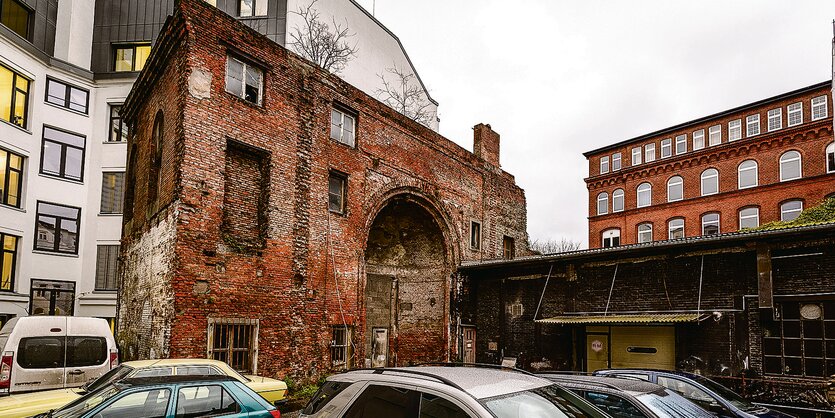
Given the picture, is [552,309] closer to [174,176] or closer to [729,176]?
[174,176]

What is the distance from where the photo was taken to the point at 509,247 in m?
25.3

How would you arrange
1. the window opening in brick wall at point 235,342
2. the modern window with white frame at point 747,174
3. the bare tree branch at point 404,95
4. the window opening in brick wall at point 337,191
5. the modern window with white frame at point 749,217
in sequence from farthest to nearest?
the modern window with white frame at point 747,174
the modern window with white frame at point 749,217
the bare tree branch at point 404,95
the window opening in brick wall at point 337,191
the window opening in brick wall at point 235,342

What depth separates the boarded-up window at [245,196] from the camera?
1362cm

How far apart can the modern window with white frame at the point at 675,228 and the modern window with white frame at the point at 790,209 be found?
5952mm

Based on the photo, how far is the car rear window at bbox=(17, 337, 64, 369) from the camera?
10.1m

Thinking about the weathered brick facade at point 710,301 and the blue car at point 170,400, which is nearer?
the blue car at point 170,400

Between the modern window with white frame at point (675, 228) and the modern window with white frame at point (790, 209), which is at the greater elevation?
the modern window with white frame at point (790, 209)

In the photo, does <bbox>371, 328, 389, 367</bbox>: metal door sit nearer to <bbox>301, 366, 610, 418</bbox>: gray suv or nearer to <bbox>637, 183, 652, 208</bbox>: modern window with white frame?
<bbox>301, 366, 610, 418</bbox>: gray suv

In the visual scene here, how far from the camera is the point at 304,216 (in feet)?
50.3

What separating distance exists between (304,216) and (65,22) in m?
19.5

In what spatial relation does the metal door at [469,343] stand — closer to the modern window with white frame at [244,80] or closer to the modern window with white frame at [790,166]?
the modern window with white frame at [244,80]

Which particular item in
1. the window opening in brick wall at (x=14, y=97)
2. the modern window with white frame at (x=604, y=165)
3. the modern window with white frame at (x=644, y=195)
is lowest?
the modern window with white frame at (x=644, y=195)

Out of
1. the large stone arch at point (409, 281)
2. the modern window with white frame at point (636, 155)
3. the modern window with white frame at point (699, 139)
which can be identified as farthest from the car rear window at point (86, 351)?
the modern window with white frame at point (636, 155)

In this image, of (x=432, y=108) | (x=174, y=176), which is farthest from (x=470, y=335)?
(x=432, y=108)
